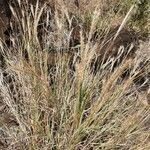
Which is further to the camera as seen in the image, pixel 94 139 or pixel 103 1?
pixel 103 1

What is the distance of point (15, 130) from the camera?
1.94m

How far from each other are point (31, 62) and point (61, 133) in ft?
1.22

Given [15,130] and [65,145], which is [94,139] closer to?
[65,145]

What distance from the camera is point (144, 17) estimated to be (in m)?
3.81

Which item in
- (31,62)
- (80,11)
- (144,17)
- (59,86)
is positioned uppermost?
(31,62)

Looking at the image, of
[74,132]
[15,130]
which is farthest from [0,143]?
[74,132]

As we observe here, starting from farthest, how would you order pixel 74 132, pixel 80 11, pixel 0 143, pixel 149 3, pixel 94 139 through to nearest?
pixel 149 3, pixel 80 11, pixel 0 143, pixel 94 139, pixel 74 132

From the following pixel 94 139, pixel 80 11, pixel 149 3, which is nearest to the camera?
pixel 94 139

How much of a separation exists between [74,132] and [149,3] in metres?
2.36

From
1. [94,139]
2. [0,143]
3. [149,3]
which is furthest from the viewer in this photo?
[149,3]

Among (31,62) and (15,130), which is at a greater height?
(31,62)

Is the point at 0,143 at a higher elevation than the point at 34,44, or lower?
lower

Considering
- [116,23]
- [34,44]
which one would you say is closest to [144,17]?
[116,23]

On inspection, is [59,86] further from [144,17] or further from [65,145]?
[144,17]
